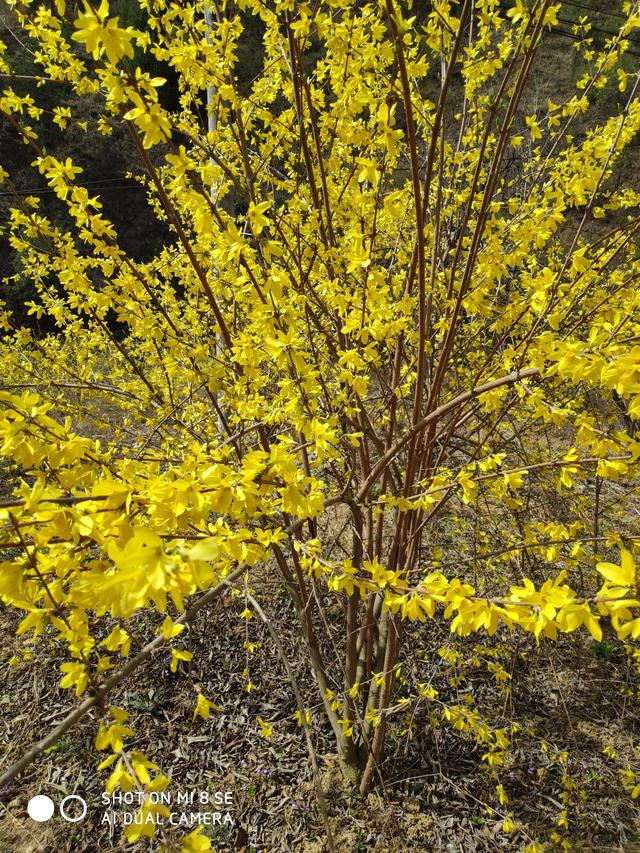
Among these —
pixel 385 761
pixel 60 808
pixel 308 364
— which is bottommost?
pixel 60 808

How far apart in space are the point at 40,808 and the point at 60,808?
10 centimetres

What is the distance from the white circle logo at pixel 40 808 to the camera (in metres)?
2.51

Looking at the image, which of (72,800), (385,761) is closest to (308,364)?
(385,761)

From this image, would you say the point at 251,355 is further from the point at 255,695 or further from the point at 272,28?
the point at 255,695

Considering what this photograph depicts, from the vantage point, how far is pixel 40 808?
8.34 feet

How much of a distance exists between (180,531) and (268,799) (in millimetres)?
2259

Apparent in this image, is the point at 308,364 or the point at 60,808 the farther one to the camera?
the point at 60,808

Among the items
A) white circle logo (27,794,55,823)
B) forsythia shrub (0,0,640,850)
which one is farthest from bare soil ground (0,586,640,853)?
forsythia shrub (0,0,640,850)

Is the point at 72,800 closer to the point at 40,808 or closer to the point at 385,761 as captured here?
the point at 40,808

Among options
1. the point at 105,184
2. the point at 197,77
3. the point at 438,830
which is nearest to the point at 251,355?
the point at 197,77

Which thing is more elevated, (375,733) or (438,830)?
(375,733)

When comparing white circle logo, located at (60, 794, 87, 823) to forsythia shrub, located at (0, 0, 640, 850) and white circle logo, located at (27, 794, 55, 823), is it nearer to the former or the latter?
white circle logo, located at (27, 794, 55, 823)

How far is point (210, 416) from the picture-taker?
317 cm

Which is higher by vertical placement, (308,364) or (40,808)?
(308,364)
